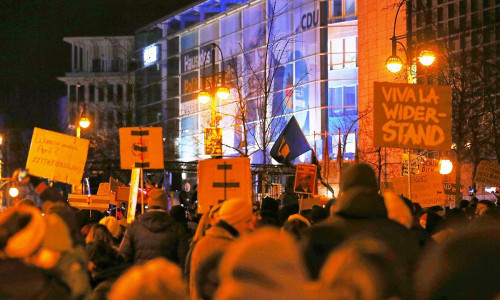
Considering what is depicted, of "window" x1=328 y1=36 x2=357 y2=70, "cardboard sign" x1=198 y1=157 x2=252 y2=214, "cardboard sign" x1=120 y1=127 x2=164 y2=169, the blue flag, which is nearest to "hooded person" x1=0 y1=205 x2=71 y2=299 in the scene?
"cardboard sign" x1=198 y1=157 x2=252 y2=214

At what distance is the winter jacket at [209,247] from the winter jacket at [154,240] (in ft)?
7.94

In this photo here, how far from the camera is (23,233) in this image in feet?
11.8

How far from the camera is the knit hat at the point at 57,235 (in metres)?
4.04

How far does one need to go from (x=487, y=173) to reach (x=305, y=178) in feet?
11.5

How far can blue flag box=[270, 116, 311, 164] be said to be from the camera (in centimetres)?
2094

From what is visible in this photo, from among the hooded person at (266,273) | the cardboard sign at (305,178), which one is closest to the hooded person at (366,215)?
the hooded person at (266,273)

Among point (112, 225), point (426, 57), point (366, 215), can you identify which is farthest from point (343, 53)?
point (366, 215)

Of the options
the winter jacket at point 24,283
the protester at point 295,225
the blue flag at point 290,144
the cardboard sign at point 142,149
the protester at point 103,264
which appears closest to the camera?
the winter jacket at point 24,283

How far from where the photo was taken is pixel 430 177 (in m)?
15.5

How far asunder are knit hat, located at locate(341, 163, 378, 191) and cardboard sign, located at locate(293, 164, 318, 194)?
12819 millimetres

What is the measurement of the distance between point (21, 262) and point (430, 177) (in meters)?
12.9

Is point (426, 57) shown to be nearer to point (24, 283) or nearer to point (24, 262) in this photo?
point (24, 262)

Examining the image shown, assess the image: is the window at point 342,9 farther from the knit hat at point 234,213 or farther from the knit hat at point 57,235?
the knit hat at point 57,235

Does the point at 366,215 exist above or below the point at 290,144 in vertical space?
below
